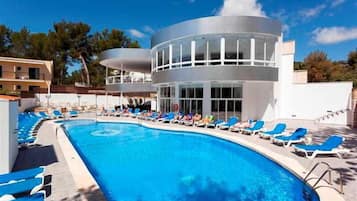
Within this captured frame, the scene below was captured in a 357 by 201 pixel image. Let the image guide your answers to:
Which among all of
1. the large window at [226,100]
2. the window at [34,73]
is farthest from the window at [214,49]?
the window at [34,73]

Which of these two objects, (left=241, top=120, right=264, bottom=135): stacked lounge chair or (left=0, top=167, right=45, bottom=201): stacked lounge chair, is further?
(left=241, top=120, right=264, bottom=135): stacked lounge chair

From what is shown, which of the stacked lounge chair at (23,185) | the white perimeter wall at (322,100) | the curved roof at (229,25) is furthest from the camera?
the white perimeter wall at (322,100)

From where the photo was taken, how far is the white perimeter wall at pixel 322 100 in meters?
18.2

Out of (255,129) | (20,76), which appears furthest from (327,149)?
(20,76)

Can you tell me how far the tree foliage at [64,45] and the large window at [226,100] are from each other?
3122 cm

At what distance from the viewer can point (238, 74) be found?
15844 mm

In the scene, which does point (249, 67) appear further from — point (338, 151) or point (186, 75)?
point (338, 151)

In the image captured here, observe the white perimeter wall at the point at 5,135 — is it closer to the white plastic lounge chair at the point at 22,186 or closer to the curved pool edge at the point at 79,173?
the white plastic lounge chair at the point at 22,186

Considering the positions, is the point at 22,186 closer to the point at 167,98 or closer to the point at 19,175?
the point at 19,175

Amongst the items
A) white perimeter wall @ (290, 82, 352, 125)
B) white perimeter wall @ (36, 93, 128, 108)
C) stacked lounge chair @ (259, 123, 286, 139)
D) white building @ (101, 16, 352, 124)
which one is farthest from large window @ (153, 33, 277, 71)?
white perimeter wall @ (36, 93, 128, 108)

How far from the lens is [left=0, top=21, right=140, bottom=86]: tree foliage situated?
40.9 meters

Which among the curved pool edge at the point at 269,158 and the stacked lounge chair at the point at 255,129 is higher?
the stacked lounge chair at the point at 255,129

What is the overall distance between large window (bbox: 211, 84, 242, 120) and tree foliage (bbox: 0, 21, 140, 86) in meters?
31.2

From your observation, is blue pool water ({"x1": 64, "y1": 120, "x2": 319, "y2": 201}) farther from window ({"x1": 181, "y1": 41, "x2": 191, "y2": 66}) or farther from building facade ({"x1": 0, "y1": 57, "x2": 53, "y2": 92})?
building facade ({"x1": 0, "y1": 57, "x2": 53, "y2": 92})
